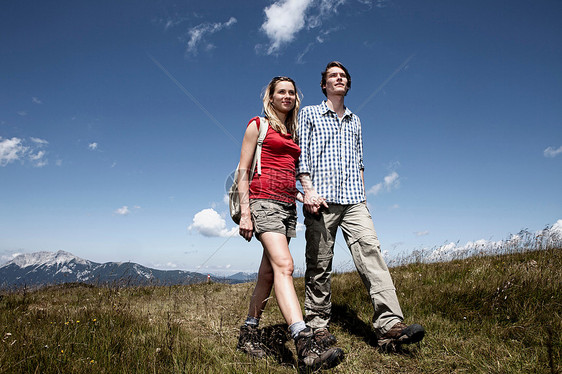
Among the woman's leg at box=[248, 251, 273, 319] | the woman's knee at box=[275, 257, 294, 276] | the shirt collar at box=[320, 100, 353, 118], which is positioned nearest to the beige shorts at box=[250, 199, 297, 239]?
the woman's knee at box=[275, 257, 294, 276]

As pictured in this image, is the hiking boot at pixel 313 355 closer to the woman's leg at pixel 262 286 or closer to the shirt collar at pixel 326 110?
the woman's leg at pixel 262 286

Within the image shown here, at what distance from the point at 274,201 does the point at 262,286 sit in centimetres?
87

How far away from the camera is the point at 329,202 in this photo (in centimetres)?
327

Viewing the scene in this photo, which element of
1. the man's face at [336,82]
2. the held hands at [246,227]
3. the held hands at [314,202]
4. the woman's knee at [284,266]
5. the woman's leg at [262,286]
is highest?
the man's face at [336,82]

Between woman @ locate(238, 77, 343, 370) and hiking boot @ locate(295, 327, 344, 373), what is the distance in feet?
0.29

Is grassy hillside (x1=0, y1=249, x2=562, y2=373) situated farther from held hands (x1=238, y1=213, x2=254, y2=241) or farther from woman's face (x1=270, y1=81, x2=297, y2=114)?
woman's face (x1=270, y1=81, x2=297, y2=114)

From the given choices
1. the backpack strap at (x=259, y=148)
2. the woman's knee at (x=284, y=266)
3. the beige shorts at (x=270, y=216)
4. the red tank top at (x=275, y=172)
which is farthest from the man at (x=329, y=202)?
the woman's knee at (x=284, y=266)

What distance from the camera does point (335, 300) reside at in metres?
4.82

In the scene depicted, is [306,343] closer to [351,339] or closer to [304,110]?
[351,339]

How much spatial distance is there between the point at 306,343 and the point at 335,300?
265 cm

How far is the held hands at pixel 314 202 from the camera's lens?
125 inches

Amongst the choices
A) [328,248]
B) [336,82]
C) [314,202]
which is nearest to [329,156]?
[314,202]

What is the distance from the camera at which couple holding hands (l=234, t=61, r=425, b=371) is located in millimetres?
2773

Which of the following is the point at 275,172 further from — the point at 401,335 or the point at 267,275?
the point at 401,335
